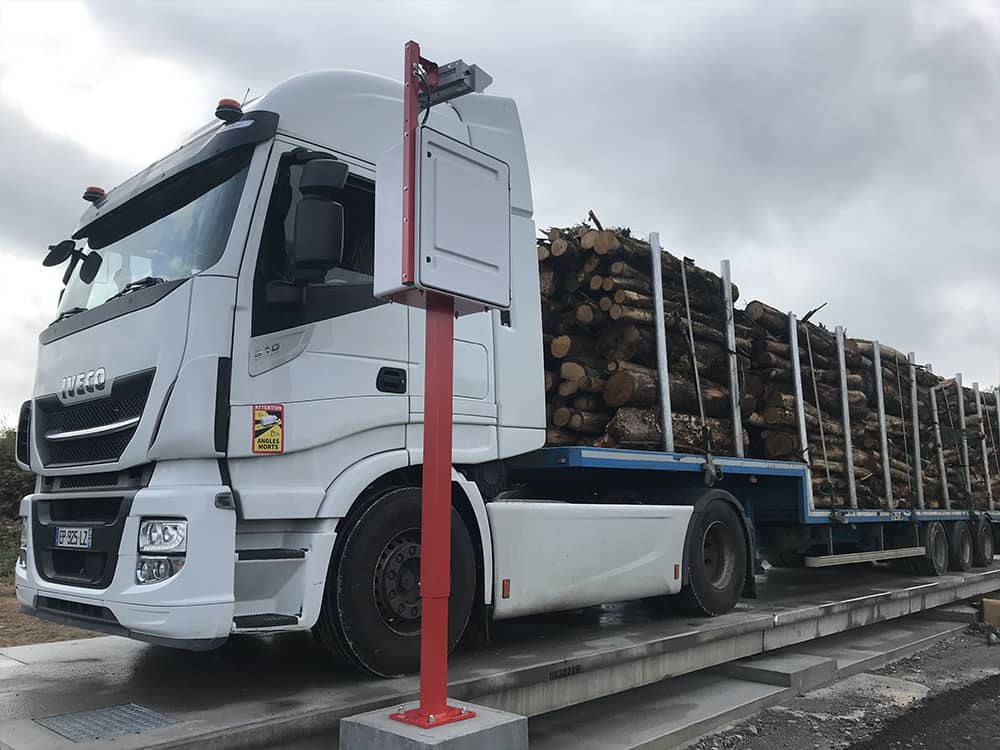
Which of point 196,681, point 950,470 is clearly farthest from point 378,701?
point 950,470

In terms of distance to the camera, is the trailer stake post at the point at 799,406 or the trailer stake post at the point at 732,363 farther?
the trailer stake post at the point at 799,406

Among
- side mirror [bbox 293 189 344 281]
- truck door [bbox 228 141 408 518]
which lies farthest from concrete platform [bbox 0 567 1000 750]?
side mirror [bbox 293 189 344 281]

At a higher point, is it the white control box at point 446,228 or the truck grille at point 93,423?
the white control box at point 446,228

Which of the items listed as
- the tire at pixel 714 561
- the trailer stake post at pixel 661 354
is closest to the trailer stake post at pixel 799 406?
the tire at pixel 714 561

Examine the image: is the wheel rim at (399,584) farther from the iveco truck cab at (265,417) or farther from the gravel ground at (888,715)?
the gravel ground at (888,715)

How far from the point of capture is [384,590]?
4055 mm

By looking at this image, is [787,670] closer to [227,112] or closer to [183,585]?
[183,585]

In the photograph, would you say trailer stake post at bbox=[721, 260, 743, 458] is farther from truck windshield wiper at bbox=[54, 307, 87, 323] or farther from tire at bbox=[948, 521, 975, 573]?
tire at bbox=[948, 521, 975, 573]

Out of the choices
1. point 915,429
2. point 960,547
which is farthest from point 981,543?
point 915,429

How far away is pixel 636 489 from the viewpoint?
249 inches

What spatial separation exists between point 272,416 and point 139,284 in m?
0.98

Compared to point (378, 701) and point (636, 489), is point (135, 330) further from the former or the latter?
point (636, 489)

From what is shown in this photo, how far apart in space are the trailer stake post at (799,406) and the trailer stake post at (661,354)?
190 centimetres

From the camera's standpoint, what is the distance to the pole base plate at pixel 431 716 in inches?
123
